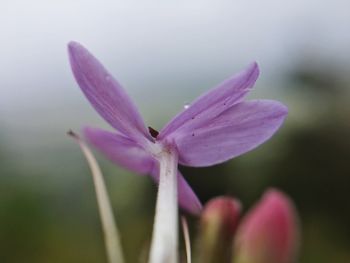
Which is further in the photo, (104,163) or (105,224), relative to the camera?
(104,163)

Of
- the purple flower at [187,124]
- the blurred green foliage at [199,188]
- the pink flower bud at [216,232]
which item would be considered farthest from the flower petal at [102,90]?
the blurred green foliage at [199,188]

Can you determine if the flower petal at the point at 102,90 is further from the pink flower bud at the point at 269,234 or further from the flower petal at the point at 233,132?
the pink flower bud at the point at 269,234

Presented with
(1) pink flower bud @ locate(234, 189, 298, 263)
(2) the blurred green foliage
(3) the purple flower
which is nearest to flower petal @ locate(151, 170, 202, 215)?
(3) the purple flower

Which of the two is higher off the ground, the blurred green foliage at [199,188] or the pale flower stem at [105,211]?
the pale flower stem at [105,211]

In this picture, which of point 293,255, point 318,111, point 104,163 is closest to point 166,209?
point 293,255

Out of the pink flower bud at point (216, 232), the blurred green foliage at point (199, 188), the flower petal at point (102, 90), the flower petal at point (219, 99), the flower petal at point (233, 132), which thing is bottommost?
the blurred green foliage at point (199, 188)

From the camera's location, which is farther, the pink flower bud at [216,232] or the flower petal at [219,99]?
the pink flower bud at [216,232]

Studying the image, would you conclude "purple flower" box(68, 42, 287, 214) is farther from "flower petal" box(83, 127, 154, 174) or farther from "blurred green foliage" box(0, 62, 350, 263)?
"blurred green foliage" box(0, 62, 350, 263)

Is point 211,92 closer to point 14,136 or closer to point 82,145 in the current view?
point 82,145
